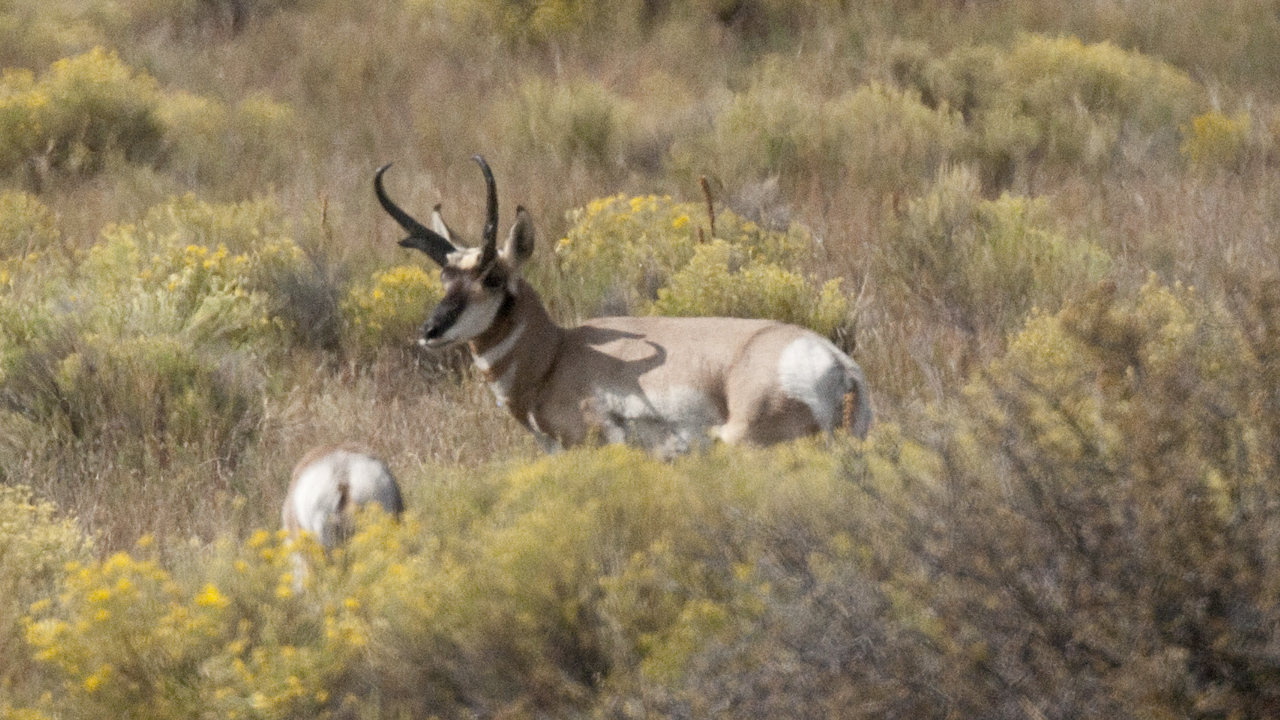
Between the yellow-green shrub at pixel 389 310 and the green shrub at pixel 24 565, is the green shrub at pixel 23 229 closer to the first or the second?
the yellow-green shrub at pixel 389 310

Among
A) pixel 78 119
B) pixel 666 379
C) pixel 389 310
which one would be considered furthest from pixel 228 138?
pixel 666 379

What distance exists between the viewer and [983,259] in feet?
26.9

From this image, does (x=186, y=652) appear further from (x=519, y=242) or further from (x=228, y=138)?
(x=228, y=138)

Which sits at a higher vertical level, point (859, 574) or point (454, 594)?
point (859, 574)

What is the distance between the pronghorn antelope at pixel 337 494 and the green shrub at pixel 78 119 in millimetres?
8631

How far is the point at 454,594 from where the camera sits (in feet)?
13.1

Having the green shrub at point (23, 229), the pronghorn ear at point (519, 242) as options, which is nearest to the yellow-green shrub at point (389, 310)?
the pronghorn ear at point (519, 242)

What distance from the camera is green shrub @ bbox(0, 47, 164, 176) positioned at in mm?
12969

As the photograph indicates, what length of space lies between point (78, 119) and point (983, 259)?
31.1 feet

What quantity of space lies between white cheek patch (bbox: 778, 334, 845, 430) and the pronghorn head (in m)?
1.26

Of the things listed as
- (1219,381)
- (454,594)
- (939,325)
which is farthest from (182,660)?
(939,325)

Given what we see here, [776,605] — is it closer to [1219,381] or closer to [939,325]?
[1219,381]

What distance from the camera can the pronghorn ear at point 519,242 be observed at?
5922 mm

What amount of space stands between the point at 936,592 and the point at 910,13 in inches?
597
